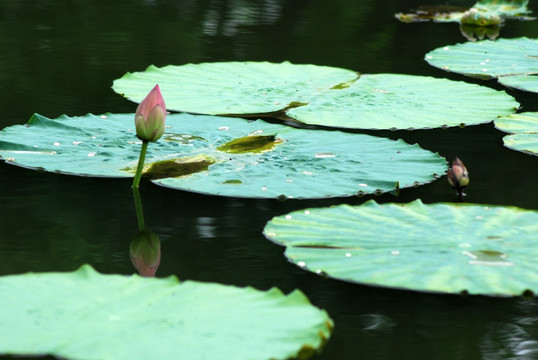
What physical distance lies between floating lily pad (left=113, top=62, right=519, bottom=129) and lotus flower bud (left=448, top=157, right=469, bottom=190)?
1.86 ft

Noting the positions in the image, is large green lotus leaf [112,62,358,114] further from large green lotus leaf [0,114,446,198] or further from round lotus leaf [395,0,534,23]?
round lotus leaf [395,0,534,23]

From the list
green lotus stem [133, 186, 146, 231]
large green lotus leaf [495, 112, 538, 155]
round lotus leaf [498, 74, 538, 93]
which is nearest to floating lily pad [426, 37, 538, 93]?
round lotus leaf [498, 74, 538, 93]

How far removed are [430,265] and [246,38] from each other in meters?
3.12

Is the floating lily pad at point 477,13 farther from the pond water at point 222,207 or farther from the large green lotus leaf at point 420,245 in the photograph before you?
the large green lotus leaf at point 420,245

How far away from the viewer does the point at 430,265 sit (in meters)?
1.69

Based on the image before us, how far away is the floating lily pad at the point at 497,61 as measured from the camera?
11.6 ft

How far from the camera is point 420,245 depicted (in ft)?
5.84

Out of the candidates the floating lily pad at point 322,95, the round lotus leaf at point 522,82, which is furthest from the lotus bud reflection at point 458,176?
the round lotus leaf at point 522,82

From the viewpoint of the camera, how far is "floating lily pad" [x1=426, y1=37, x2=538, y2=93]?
140 inches

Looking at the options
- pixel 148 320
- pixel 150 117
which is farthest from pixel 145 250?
pixel 148 320

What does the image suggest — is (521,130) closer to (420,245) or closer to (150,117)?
(420,245)

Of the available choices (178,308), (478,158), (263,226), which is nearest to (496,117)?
(478,158)

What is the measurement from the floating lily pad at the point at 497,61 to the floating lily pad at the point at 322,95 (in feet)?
1.03

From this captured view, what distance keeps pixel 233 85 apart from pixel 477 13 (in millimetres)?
2595
